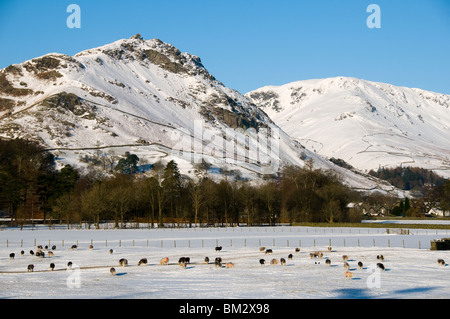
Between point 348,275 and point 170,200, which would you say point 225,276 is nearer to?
point 348,275

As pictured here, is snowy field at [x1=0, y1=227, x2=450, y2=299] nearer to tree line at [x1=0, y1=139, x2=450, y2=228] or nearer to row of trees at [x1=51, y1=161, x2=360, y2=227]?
row of trees at [x1=51, y1=161, x2=360, y2=227]

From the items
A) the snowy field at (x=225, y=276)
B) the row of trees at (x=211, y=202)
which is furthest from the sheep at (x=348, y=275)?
the row of trees at (x=211, y=202)

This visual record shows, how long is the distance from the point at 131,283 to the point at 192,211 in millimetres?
111369

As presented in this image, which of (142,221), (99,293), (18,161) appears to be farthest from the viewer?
(18,161)

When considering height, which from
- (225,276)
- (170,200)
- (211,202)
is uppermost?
(170,200)

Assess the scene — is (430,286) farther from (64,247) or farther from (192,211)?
(192,211)

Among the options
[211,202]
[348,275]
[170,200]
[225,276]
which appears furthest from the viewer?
[170,200]

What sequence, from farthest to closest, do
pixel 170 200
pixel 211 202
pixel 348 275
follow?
pixel 170 200 → pixel 211 202 → pixel 348 275

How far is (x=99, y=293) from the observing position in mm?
37031

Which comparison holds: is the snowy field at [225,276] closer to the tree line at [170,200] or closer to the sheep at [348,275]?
the sheep at [348,275]

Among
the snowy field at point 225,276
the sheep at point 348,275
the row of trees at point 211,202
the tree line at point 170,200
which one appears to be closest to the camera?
the snowy field at point 225,276

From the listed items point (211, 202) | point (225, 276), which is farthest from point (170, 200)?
point (225, 276)

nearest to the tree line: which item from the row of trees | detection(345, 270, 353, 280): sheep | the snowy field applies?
the row of trees
